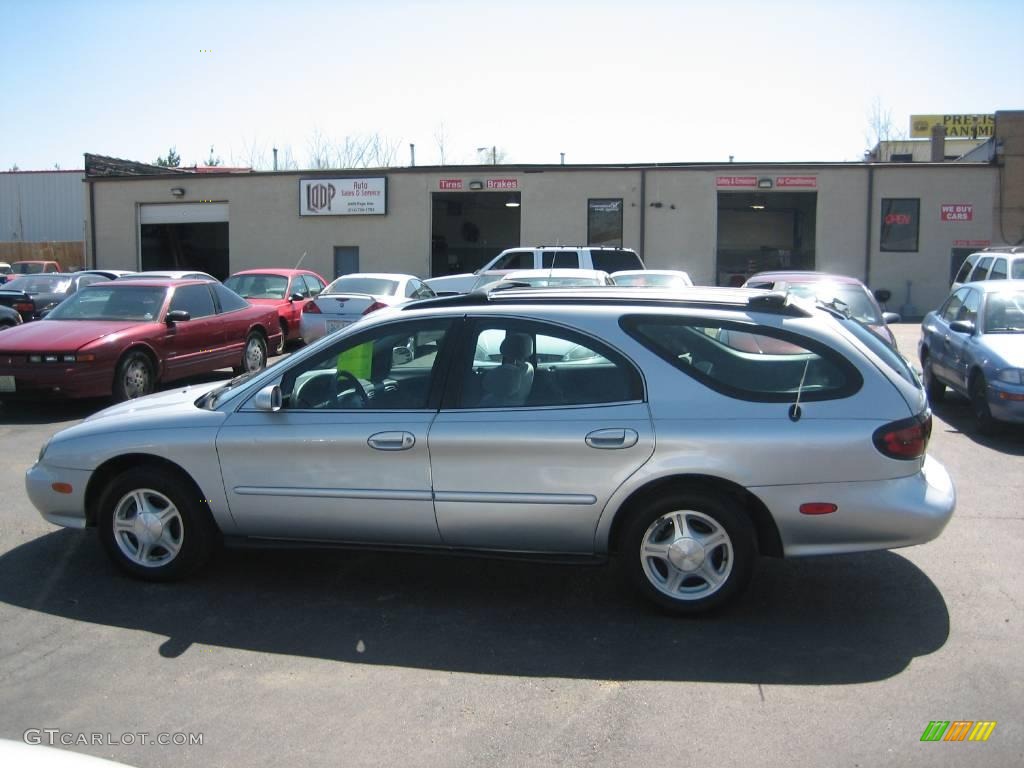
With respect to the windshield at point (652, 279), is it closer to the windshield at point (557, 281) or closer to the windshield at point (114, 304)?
the windshield at point (557, 281)

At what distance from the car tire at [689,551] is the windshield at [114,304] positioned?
29.7 feet

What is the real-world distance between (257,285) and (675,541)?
15.0 meters

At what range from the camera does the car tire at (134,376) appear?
11.3 m

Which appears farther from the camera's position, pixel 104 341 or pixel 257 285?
pixel 257 285

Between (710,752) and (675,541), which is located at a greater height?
(675,541)

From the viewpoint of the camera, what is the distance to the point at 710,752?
3.70 metres

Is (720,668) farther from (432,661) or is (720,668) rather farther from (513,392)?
(513,392)

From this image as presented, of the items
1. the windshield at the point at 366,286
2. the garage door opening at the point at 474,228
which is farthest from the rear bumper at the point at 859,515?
the garage door opening at the point at 474,228

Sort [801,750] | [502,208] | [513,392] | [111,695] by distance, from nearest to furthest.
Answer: [801,750], [111,695], [513,392], [502,208]

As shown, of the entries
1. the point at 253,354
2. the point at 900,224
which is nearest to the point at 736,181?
the point at 900,224

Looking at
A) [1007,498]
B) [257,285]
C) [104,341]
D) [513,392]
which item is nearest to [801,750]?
[513,392]

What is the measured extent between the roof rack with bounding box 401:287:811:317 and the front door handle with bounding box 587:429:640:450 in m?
0.76

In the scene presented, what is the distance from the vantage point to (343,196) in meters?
30.6

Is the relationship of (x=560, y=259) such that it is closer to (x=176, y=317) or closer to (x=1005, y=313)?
(x=176, y=317)
